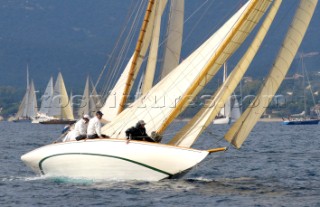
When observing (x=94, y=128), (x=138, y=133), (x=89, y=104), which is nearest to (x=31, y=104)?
(x=89, y=104)

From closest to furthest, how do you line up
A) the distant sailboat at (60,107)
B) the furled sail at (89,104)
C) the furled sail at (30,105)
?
1. the furled sail at (89,104)
2. the distant sailboat at (60,107)
3. the furled sail at (30,105)

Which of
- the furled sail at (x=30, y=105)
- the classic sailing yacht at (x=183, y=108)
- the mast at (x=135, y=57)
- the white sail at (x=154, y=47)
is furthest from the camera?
the furled sail at (x=30, y=105)

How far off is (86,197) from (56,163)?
3.79 m

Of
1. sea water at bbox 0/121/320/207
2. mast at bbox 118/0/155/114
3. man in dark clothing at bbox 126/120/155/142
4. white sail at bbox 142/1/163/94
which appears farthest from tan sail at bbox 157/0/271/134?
white sail at bbox 142/1/163/94

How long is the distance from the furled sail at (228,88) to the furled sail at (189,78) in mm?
362

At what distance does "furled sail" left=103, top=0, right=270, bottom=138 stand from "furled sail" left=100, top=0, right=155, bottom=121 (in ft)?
10.5

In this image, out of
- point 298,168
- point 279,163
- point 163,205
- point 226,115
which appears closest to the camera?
point 163,205

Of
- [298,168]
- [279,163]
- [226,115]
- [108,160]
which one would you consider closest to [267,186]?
[108,160]

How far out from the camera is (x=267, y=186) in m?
36.0

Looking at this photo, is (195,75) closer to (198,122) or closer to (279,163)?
(198,122)

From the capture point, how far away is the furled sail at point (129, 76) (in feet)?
130

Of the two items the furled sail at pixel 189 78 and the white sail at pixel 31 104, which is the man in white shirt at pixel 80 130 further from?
the white sail at pixel 31 104

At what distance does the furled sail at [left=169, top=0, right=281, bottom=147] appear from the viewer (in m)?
33.9

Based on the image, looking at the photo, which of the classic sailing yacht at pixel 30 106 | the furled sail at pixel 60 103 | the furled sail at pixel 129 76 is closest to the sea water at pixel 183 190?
the furled sail at pixel 129 76
